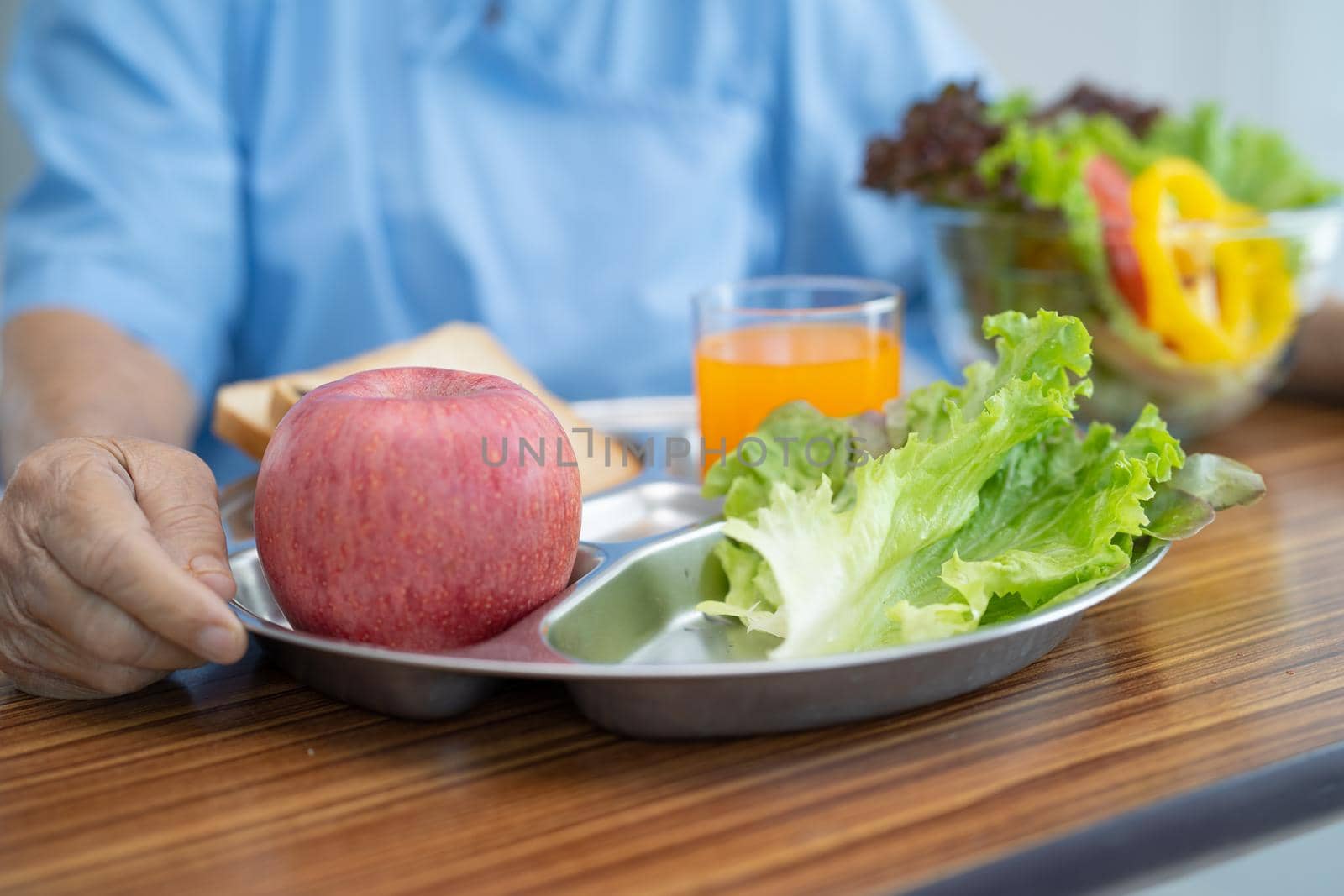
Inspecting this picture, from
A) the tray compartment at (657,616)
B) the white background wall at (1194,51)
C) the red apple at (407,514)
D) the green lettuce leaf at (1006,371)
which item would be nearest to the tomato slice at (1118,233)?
the green lettuce leaf at (1006,371)

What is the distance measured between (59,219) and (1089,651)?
1.30 meters

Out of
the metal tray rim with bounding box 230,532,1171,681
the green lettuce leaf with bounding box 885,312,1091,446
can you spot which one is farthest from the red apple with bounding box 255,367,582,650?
the green lettuce leaf with bounding box 885,312,1091,446

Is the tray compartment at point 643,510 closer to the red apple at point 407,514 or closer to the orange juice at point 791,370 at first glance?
the orange juice at point 791,370

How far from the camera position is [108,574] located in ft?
2.11

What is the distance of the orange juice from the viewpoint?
41.3 inches

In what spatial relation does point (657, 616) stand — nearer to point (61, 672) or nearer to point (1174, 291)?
point (61, 672)

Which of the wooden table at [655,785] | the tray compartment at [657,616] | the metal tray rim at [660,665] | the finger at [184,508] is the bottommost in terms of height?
the wooden table at [655,785]

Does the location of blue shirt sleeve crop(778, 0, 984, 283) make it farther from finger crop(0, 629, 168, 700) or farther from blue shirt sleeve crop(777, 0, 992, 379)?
finger crop(0, 629, 168, 700)

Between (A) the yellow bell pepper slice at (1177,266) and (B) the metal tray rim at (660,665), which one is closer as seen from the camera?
(B) the metal tray rim at (660,665)

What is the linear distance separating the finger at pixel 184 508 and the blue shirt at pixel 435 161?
69 centimetres

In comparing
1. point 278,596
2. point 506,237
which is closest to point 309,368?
point 506,237

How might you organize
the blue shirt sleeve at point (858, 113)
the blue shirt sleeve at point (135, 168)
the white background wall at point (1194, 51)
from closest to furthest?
the blue shirt sleeve at point (135, 168) → the blue shirt sleeve at point (858, 113) → the white background wall at point (1194, 51)

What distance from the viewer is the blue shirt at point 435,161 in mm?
1441

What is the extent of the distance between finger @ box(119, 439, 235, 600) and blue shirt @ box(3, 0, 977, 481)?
0.69 meters
